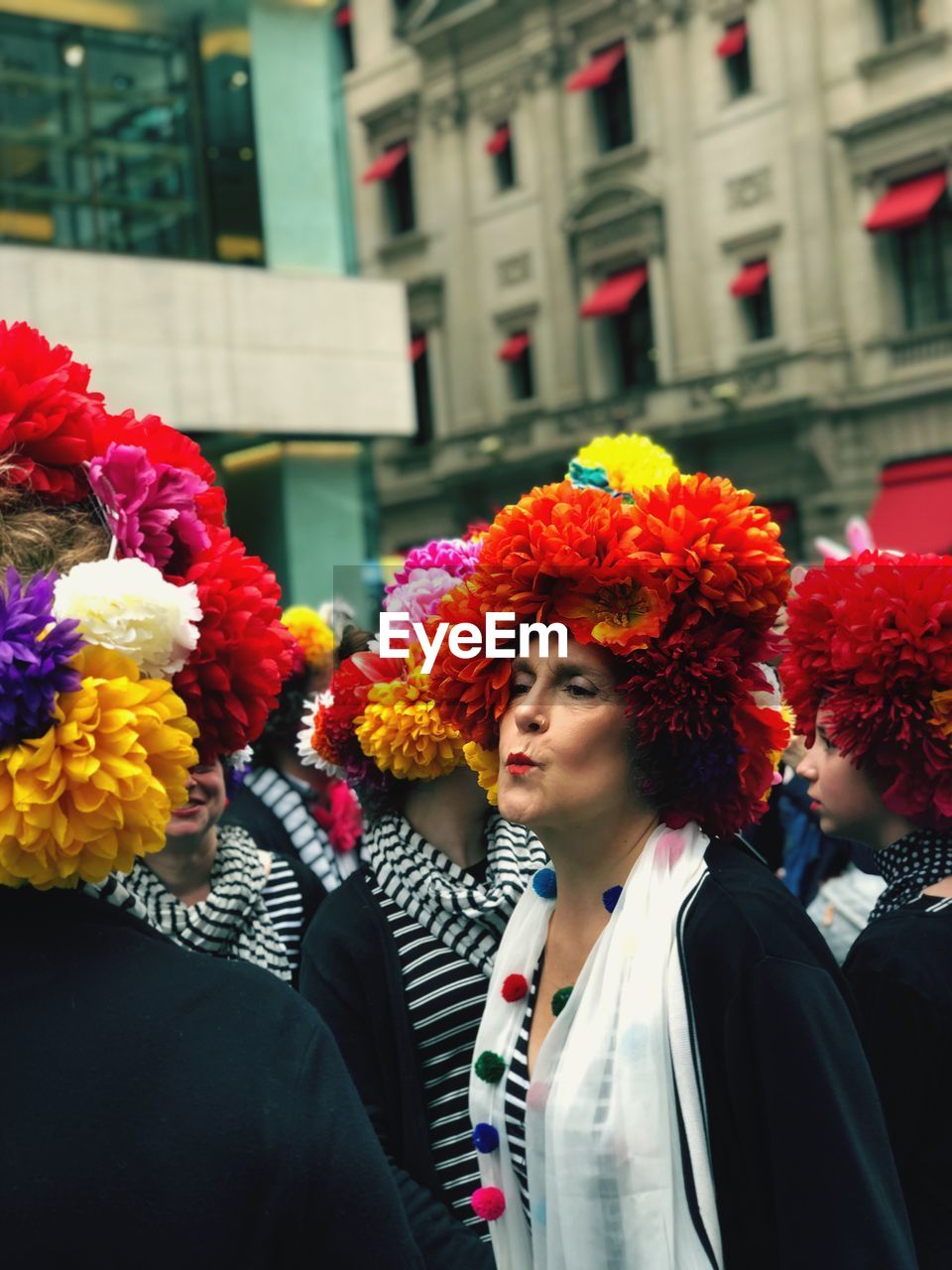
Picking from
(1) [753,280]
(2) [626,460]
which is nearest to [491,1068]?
(2) [626,460]

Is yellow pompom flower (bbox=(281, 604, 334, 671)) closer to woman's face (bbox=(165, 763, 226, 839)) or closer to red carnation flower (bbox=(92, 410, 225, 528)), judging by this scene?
woman's face (bbox=(165, 763, 226, 839))

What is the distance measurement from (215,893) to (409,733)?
0.71 metres

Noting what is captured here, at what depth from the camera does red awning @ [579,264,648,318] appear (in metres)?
23.4

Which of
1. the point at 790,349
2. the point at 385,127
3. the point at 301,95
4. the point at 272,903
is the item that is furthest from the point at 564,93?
the point at 272,903

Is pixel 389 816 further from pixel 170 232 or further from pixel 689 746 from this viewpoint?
pixel 170 232

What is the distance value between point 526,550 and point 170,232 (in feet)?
36.9

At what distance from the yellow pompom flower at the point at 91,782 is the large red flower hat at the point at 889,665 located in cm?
153

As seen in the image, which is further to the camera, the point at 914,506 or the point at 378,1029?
the point at 914,506

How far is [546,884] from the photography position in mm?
2361

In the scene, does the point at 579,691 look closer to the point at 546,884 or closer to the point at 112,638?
the point at 546,884

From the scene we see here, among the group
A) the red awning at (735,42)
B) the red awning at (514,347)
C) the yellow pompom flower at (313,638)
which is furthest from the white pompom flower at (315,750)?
the red awning at (514,347)

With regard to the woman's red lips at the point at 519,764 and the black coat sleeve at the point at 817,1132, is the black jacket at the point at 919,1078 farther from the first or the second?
the woman's red lips at the point at 519,764

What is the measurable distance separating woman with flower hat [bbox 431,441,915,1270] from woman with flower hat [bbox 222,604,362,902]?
7.27 ft

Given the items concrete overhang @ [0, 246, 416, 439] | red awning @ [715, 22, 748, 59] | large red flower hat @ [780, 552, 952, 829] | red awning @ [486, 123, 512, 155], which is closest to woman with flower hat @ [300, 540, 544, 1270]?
large red flower hat @ [780, 552, 952, 829]
